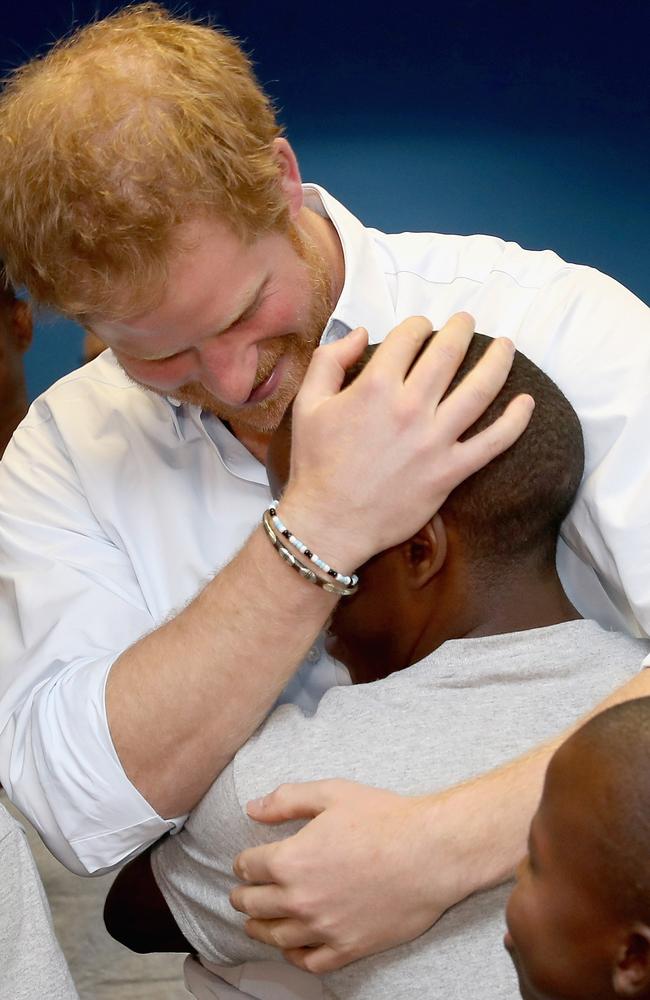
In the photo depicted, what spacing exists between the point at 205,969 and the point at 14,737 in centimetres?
36

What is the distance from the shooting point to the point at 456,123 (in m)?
3.00

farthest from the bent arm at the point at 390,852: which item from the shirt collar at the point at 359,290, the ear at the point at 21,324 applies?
the ear at the point at 21,324

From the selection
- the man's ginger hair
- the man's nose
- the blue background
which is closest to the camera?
the man's ginger hair

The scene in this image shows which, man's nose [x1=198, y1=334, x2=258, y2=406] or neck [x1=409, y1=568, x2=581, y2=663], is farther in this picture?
man's nose [x1=198, y1=334, x2=258, y2=406]

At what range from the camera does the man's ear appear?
113cm

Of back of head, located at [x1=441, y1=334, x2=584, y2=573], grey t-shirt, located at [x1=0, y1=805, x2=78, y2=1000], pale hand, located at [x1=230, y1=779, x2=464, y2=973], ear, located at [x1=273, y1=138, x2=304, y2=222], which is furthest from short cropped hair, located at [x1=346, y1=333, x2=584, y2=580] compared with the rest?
grey t-shirt, located at [x1=0, y1=805, x2=78, y2=1000]

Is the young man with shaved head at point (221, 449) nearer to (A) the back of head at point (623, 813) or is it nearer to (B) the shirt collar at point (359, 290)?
(B) the shirt collar at point (359, 290)

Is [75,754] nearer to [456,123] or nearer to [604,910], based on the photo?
[604,910]

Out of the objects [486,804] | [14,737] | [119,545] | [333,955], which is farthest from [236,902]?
[119,545]

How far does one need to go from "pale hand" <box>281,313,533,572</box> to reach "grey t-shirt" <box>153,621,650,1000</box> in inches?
5.5

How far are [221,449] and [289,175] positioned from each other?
0.36 meters

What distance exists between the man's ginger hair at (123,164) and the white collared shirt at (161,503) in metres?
0.25

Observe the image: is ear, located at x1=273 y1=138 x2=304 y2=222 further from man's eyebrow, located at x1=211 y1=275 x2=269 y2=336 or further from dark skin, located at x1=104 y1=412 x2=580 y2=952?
dark skin, located at x1=104 y1=412 x2=580 y2=952

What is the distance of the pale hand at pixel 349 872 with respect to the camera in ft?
3.26
